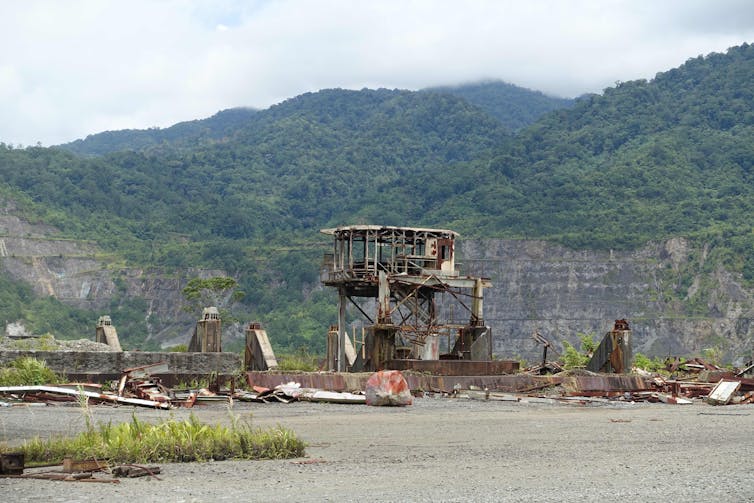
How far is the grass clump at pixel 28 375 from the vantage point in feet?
79.3

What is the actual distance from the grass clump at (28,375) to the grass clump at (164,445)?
32.7 feet

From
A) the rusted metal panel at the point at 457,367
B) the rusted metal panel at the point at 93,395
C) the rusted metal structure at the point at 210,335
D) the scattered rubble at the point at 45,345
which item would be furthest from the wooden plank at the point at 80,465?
the rusted metal structure at the point at 210,335

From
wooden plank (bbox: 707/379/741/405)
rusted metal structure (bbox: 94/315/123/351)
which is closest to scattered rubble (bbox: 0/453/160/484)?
wooden plank (bbox: 707/379/741/405)

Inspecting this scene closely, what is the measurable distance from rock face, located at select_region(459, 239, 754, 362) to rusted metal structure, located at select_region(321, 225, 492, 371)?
66.1 metres

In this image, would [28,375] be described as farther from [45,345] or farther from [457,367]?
[457,367]

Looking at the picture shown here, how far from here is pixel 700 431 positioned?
1859 cm

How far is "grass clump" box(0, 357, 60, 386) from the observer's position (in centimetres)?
2416

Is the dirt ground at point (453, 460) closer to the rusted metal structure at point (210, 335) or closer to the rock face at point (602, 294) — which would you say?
the rusted metal structure at point (210, 335)

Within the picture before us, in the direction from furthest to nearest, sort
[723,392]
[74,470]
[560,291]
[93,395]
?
1. [560,291]
2. [723,392]
3. [93,395]
4. [74,470]

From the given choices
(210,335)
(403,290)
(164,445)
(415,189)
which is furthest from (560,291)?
(164,445)

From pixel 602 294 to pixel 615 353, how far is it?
258ft

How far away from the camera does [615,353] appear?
3284cm

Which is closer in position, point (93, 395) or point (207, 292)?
point (93, 395)

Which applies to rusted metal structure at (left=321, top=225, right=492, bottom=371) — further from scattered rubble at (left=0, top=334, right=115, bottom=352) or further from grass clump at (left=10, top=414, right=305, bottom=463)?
grass clump at (left=10, top=414, right=305, bottom=463)
